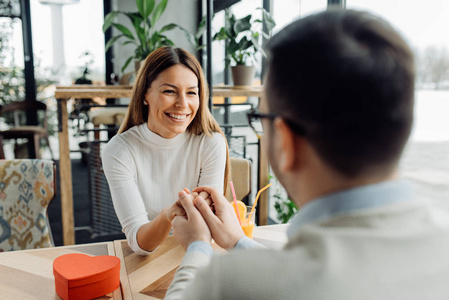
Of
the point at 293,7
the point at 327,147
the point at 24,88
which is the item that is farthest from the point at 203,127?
the point at 24,88

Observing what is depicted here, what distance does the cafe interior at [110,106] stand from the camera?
1.21 m

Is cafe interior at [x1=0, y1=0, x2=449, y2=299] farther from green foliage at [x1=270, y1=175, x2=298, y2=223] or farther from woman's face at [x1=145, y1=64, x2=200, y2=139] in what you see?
woman's face at [x1=145, y1=64, x2=200, y2=139]

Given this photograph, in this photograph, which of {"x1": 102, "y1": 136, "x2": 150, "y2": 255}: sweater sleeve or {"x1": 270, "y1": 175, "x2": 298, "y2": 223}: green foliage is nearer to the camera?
{"x1": 102, "y1": 136, "x2": 150, "y2": 255}: sweater sleeve

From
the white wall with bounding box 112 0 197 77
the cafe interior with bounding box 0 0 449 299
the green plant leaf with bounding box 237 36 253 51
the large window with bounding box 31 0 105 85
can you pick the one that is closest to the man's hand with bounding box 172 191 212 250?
the cafe interior with bounding box 0 0 449 299

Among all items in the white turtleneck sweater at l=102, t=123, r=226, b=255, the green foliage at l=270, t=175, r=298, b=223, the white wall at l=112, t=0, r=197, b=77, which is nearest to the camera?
the white turtleneck sweater at l=102, t=123, r=226, b=255

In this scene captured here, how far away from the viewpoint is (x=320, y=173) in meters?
0.49

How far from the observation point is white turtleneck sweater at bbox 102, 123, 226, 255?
1.47 m

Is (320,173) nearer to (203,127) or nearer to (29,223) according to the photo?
(203,127)

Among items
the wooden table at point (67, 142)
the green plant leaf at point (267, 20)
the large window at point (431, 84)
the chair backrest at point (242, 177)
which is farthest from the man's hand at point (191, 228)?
the green plant leaf at point (267, 20)

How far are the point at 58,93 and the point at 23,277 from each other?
57.6 inches

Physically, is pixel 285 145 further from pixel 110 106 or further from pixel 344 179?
pixel 110 106

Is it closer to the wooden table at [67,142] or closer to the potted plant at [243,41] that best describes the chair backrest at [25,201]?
the wooden table at [67,142]

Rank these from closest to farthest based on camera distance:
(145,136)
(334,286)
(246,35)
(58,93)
Answer: 1. (334,286)
2. (145,136)
3. (58,93)
4. (246,35)

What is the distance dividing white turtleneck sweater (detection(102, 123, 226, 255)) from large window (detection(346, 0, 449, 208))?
89cm
